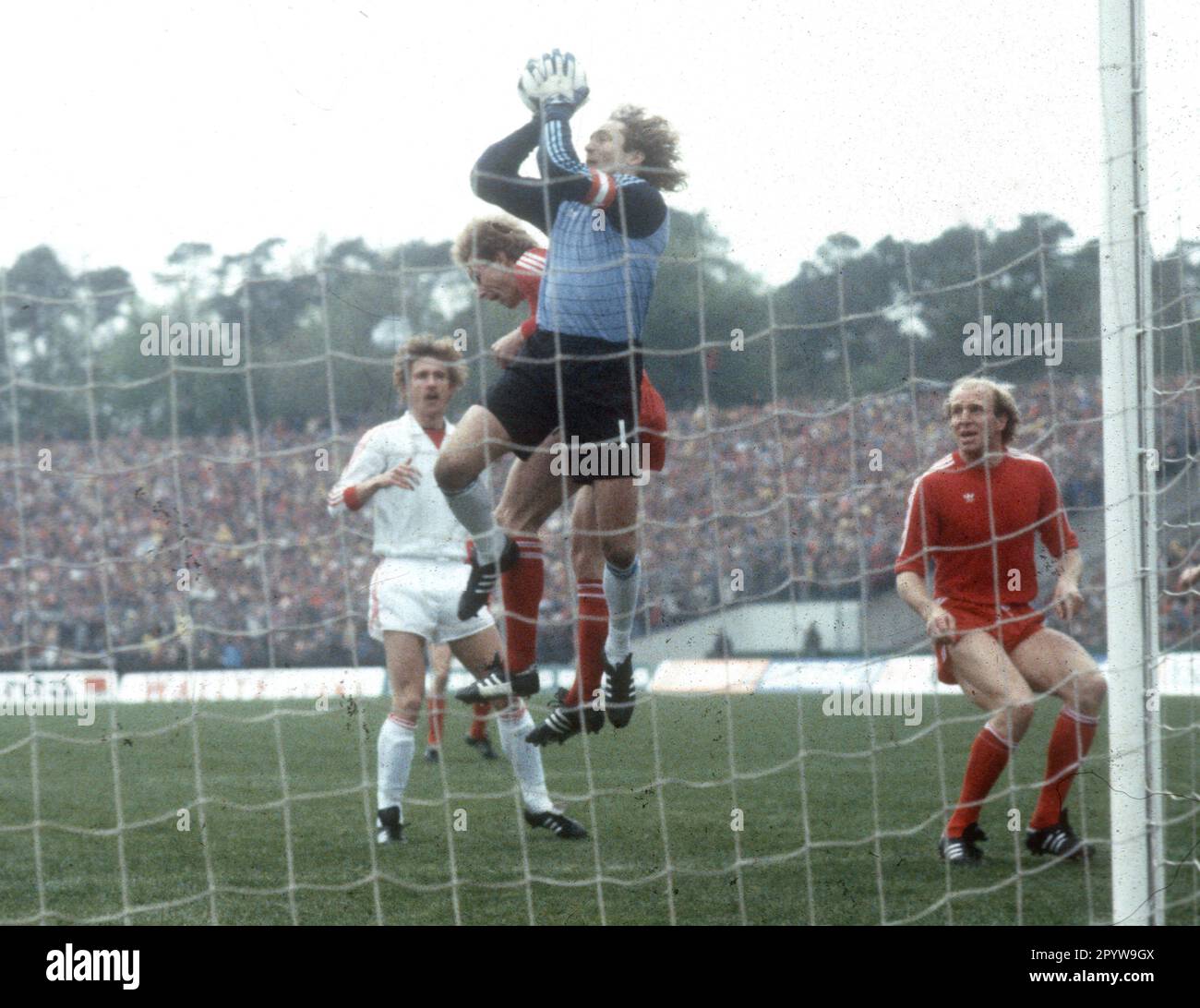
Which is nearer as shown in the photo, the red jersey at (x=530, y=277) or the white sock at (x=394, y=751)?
the red jersey at (x=530, y=277)

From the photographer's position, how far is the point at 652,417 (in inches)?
139

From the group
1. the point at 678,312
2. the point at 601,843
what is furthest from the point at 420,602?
the point at 678,312

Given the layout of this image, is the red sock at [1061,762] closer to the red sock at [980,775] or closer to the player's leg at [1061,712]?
the player's leg at [1061,712]

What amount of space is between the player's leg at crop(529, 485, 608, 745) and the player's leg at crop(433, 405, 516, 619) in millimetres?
189

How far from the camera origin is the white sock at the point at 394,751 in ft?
13.4

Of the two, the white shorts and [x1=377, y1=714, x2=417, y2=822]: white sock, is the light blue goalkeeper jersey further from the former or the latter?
[x1=377, y1=714, x2=417, y2=822]: white sock

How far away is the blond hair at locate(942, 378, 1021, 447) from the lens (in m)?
3.72

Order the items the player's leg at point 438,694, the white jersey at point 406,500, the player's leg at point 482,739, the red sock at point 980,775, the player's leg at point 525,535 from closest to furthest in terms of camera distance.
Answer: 1. the player's leg at point 525,535
2. the red sock at point 980,775
3. the white jersey at point 406,500
4. the player's leg at point 438,694
5. the player's leg at point 482,739

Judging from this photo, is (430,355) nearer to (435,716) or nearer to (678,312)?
(678,312)

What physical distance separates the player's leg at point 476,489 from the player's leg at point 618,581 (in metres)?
0.26

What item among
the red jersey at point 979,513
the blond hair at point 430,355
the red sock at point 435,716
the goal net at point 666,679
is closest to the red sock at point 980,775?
the goal net at point 666,679

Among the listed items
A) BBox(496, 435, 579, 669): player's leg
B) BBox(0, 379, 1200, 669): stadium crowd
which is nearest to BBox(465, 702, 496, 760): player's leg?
BBox(0, 379, 1200, 669): stadium crowd

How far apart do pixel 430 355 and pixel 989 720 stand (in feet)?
6.30
